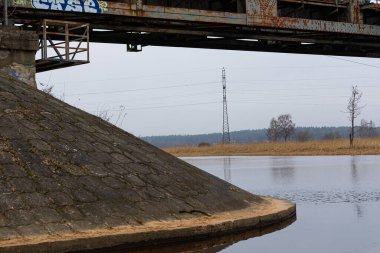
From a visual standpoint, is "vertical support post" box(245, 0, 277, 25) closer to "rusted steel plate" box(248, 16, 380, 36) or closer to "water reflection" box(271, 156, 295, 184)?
"rusted steel plate" box(248, 16, 380, 36)

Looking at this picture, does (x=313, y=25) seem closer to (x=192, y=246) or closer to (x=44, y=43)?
(x=44, y=43)

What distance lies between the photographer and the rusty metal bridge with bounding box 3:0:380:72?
666 inches

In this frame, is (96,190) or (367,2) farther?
(367,2)

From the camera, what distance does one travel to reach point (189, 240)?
9.51m

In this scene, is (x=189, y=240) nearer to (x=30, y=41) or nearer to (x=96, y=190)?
(x=96, y=190)

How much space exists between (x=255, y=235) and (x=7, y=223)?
161 inches

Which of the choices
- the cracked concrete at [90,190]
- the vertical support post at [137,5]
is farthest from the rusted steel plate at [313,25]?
the cracked concrete at [90,190]

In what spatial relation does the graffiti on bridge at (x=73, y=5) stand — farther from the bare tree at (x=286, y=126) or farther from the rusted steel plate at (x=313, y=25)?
the bare tree at (x=286, y=126)

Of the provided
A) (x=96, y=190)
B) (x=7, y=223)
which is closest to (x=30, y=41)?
(x=96, y=190)

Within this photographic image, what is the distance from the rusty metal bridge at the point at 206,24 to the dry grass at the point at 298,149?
28.9 metres

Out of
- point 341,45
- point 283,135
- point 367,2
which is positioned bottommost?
point 283,135

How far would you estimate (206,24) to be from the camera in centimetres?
1958

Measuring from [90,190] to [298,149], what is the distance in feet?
168

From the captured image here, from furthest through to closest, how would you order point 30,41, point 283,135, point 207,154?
point 283,135
point 207,154
point 30,41
